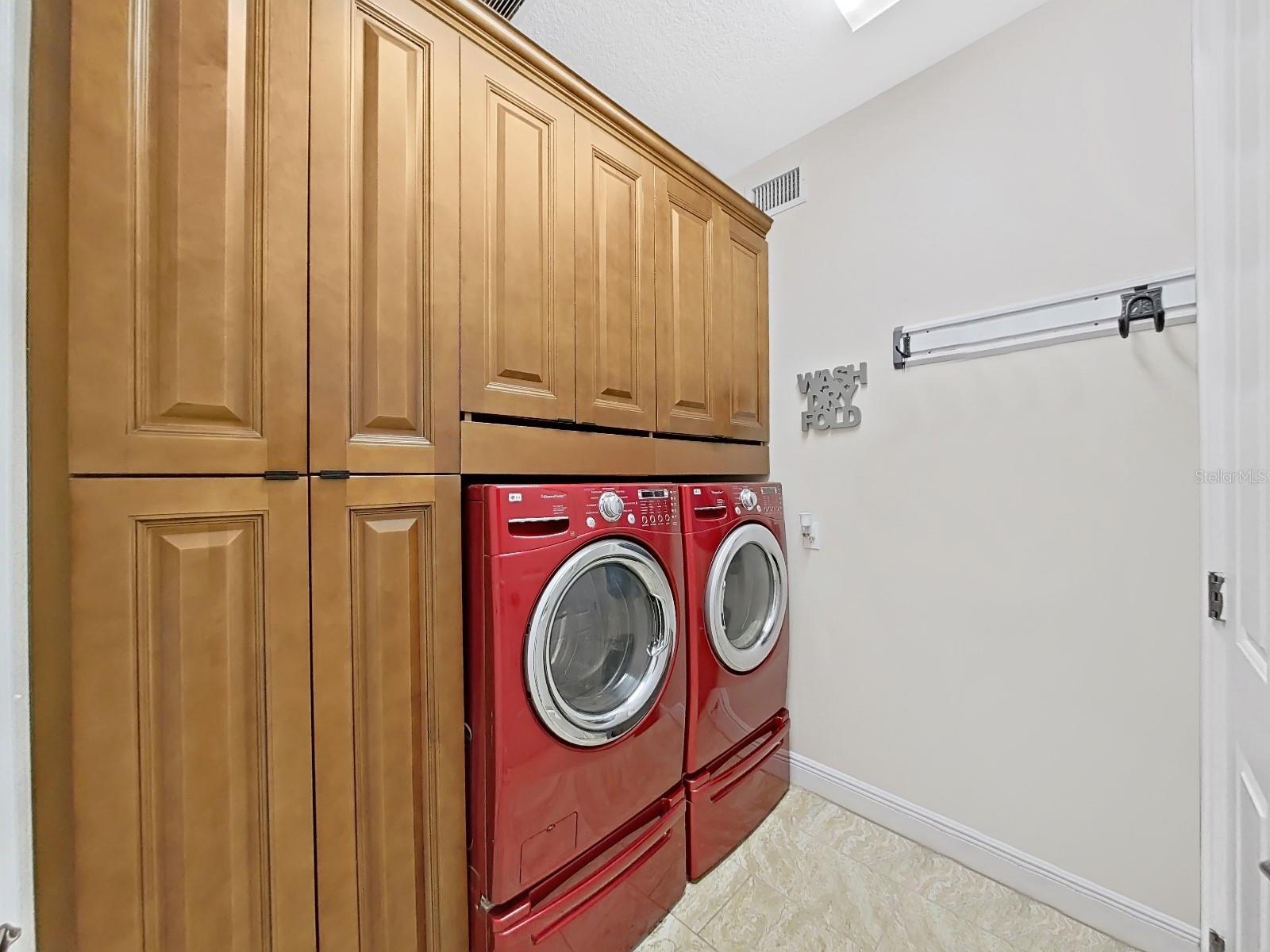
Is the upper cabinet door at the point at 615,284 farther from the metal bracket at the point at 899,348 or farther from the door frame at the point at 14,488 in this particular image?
the door frame at the point at 14,488

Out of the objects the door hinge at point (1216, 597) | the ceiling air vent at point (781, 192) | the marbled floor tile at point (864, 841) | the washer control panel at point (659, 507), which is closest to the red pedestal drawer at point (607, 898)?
the marbled floor tile at point (864, 841)

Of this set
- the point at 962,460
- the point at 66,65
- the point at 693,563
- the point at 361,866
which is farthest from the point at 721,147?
the point at 361,866

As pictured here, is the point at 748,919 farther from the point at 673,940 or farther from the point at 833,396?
the point at 833,396

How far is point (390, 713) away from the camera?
109 cm

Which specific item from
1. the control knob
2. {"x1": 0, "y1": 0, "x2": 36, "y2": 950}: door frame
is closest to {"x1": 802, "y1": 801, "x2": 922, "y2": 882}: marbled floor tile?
the control knob

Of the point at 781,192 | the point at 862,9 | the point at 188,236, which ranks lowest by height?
the point at 188,236

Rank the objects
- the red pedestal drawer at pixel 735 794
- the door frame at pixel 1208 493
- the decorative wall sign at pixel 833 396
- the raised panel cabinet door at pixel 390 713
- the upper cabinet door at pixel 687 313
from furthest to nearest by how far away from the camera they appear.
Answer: the decorative wall sign at pixel 833 396
the upper cabinet door at pixel 687 313
the red pedestal drawer at pixel 735 794
the raised panel cabinet door at pixel 390 713
the door frame at pixel 1208 493

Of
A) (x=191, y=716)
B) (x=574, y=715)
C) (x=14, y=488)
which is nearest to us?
(x=14, y=488)

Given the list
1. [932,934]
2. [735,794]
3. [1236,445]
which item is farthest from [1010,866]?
[1236,445]

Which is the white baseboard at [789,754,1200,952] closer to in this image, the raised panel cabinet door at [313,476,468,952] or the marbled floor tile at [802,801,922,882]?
the marbled floor tile at [802,801,922,882]

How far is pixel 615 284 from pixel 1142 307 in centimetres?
147

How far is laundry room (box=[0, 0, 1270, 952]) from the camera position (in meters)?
0.79

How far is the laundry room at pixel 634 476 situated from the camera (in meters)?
0.79

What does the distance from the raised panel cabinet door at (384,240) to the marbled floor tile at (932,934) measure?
1.81 m
